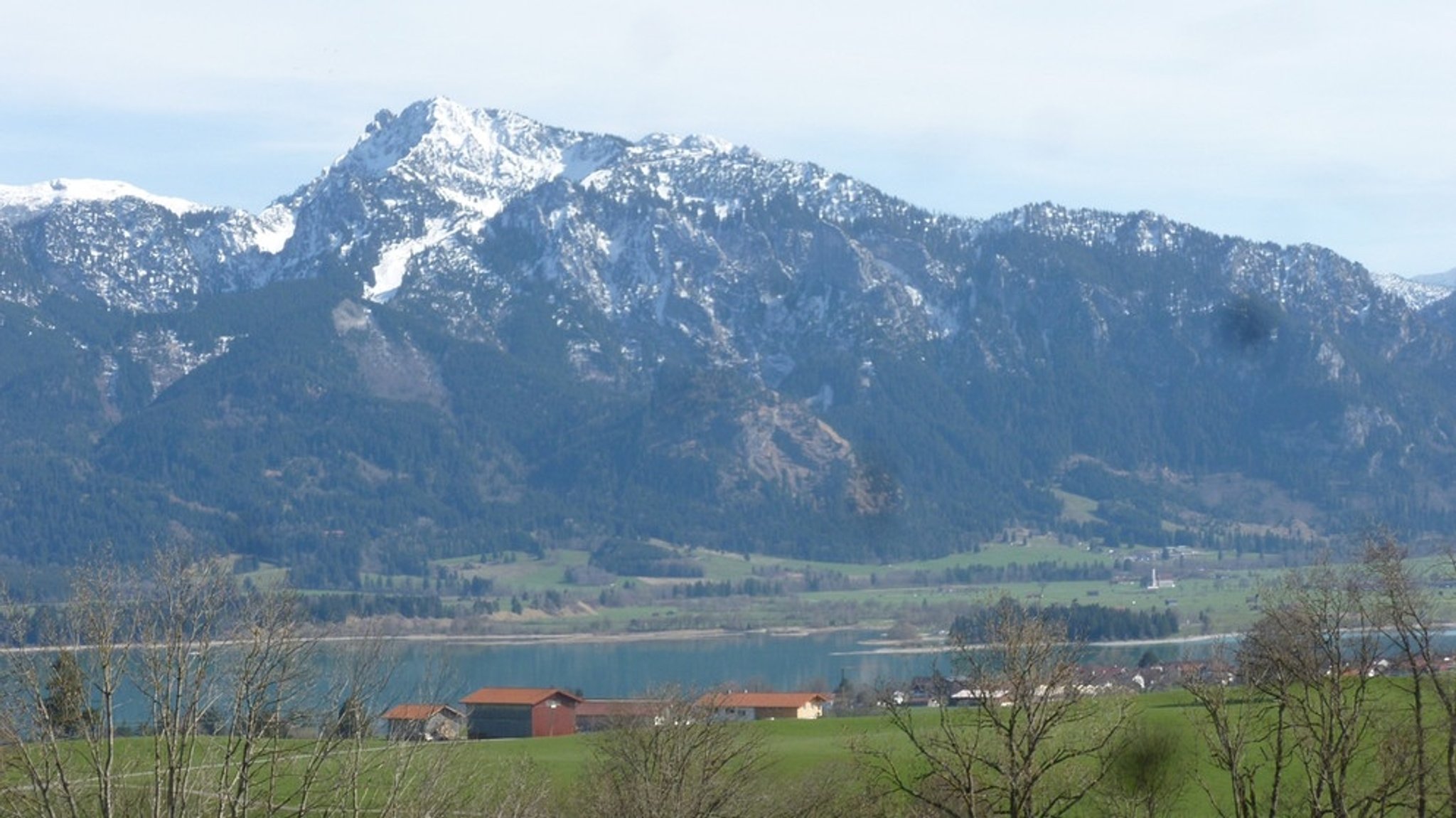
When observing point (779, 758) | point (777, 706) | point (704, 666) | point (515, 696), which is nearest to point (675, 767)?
point (779, 758)

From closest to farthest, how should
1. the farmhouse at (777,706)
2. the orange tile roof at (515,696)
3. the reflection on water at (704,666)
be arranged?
the farmhouse at (777,706), the orange tile roof at (515,696), the reflection on water at (704,666)

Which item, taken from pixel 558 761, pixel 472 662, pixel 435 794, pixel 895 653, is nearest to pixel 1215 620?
pixel 895 653

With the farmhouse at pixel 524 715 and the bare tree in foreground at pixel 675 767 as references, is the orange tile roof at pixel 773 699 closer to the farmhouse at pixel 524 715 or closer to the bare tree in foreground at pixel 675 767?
the farmhouse at pixel 524 715

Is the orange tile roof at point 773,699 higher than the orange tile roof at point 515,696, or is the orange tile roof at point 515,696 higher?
the orange tile roof at point 515,696

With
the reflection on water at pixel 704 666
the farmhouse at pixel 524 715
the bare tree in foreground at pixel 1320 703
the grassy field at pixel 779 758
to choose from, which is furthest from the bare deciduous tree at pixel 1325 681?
the reflection on water at pixel 704 666

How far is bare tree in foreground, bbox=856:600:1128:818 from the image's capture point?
112ft

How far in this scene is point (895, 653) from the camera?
186 m

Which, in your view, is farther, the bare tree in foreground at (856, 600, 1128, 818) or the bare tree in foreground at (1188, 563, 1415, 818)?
the bare tree in foreground at (1188, 563, 1415, 818)

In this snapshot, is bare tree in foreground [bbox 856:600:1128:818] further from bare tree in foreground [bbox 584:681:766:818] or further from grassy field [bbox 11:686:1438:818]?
bare tree in foreground [bbox 584:681:766:818]

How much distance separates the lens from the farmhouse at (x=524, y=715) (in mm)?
95875

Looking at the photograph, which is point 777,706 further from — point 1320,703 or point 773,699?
point 1320,703

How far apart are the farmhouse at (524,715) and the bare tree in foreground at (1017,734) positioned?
169 feet

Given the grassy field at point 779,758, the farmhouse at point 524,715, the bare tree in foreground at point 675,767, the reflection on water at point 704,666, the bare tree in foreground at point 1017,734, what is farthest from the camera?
the reflection on water at point 704,666

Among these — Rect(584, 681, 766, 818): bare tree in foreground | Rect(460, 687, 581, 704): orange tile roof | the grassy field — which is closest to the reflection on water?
Rect(460, 687, 581, 704): orange tile roof
